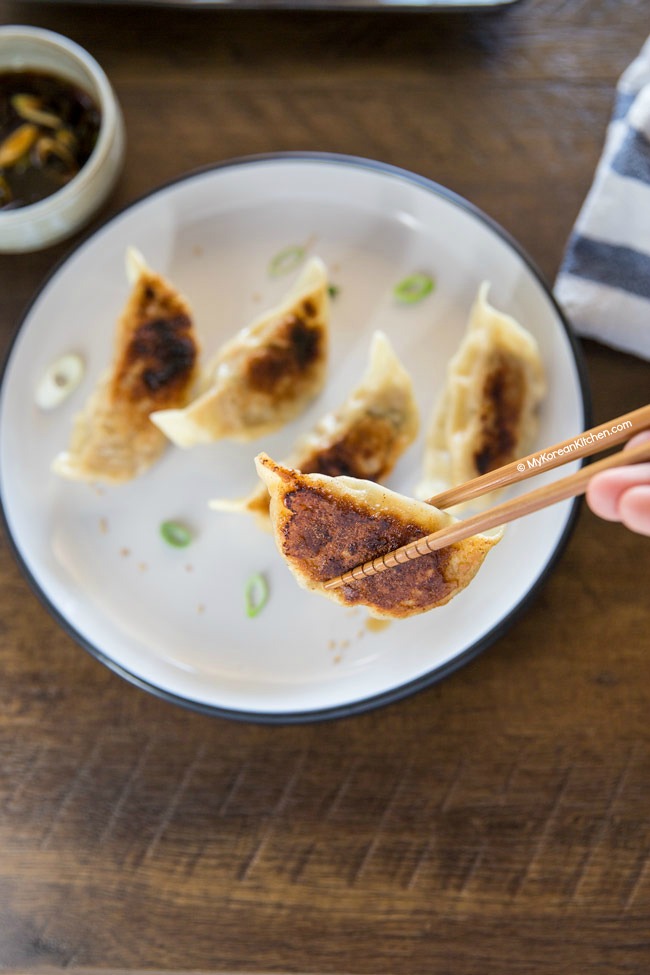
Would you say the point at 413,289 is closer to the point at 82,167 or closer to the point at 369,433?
→ the point at 369,433

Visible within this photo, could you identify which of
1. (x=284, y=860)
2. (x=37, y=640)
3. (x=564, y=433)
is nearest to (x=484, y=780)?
(x=284, y=860)

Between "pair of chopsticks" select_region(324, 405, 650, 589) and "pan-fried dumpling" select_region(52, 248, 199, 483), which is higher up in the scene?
"pair of chopsticks" select_region(324, 405, 650, 589)

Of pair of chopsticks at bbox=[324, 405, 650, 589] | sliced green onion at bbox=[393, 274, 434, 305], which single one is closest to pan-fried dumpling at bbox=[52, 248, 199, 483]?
sliced green onion at bbox=[393, 274, 434, 305]

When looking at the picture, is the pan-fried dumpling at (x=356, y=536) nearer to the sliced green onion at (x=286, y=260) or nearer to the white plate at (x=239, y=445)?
the white plate at (x=239, y=445)

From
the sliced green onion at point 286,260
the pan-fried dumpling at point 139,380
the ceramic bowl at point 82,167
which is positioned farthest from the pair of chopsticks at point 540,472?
the ceramic bowl at point 82,167

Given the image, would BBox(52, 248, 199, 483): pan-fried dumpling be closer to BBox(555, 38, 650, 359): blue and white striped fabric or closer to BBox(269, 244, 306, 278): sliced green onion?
BBox(269, 244, 306, 278): sliced green onion

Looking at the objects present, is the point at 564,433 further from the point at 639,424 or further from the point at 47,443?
the point at 47,443

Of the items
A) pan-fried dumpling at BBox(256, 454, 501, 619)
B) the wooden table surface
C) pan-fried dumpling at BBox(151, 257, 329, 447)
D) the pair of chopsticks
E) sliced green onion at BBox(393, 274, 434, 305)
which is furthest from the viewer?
sliced green onion at BBox(393, 274, 434, 305)
